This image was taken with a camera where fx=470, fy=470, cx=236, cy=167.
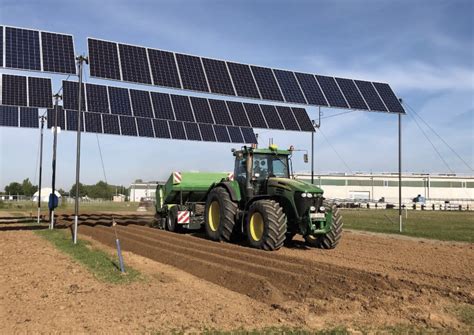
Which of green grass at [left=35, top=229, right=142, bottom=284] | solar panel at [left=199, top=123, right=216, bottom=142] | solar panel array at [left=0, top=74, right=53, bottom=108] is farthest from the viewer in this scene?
solar panel at [left=199, top=123, right=216, bottom=142]

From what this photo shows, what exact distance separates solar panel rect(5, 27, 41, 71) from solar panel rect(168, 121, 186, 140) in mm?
12595

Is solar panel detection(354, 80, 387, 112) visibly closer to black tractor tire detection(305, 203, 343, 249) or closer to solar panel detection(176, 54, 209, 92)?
solar panel detection(176, 54, 209, 92)

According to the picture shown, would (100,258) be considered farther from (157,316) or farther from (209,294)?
(157,316)

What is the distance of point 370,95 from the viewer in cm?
2164

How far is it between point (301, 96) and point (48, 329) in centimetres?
1604

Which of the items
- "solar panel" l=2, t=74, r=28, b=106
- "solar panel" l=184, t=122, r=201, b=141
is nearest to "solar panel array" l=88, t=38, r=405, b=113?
"solar panel" l=2, t=74, r=28, b=106

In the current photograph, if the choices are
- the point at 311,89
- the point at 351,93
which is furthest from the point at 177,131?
the point at 351,93

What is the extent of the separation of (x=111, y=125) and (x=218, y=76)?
10368 mm

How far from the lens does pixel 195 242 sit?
14820 mm

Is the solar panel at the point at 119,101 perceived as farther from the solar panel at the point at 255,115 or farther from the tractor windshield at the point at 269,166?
the tractor windshield at the point at 269,166

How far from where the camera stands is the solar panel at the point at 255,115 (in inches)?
993

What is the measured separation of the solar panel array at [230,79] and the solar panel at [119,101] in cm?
489

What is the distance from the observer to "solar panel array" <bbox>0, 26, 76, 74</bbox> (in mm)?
15664

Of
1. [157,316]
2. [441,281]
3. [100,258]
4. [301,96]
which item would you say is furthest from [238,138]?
[157,316]
